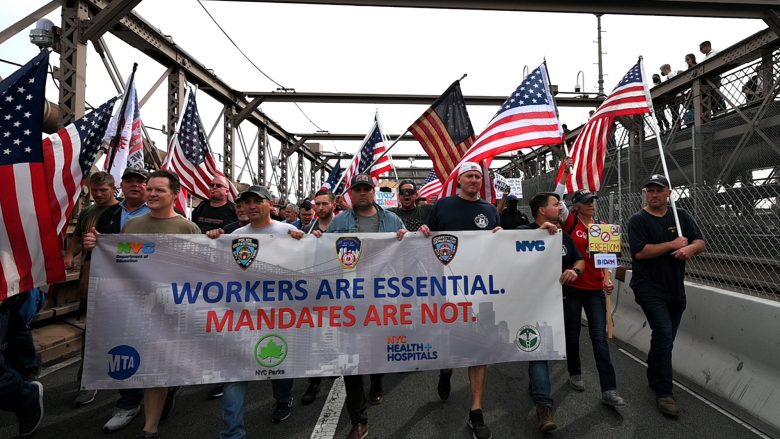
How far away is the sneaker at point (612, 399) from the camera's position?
3.20m

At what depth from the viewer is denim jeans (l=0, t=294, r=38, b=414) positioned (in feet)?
9.10

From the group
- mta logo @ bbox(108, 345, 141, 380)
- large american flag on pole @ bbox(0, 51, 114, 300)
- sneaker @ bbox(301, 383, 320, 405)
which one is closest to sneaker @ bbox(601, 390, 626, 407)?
sneaker @ bbox(301, 383, 320, 405)

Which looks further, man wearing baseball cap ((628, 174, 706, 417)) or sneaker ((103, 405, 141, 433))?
man wearing baseball cap ((628, 174, 706, 417))

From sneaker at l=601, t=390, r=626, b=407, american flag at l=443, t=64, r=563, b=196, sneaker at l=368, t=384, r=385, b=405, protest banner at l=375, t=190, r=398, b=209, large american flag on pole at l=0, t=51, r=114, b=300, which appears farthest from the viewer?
protest banner at l=375, t=190, r=398, b=209

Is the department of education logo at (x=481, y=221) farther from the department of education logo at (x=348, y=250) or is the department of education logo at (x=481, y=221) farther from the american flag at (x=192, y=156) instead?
the american flag at (x=192, y=156)

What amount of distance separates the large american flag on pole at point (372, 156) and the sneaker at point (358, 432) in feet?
13.3

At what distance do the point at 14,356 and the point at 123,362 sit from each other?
1334 millimetres

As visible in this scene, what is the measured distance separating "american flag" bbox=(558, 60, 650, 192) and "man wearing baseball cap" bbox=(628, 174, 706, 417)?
4.51 feet

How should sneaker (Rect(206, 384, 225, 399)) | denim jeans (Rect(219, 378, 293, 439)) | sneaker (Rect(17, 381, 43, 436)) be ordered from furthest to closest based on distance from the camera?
sneaker (Rect(206, 384, 225, 399)) → sneaker (Rect(17, 381, 43, 436)) → denim jeans (Rect(219, 378, 293, 439))

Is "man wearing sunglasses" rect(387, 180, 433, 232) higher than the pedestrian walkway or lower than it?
higher

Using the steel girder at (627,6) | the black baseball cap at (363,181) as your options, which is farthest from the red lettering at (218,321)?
the steel girder at (627,6)

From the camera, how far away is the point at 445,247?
10.4 ft

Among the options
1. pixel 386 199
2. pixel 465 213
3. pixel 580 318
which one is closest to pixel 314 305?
pixel 465 213

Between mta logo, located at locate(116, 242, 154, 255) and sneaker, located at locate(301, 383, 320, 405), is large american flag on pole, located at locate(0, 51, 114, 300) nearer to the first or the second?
mta logo, located at locate(116, 242, 154, 255)
